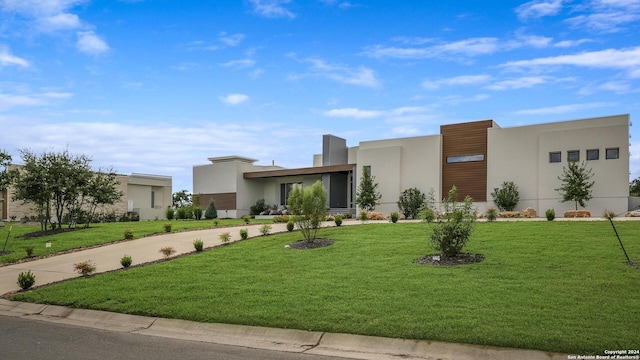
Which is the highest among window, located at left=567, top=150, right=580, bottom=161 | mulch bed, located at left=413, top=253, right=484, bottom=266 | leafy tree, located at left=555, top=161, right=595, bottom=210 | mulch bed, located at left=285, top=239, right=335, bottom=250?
window, located at left=567, top=150, right=580, bottom=161

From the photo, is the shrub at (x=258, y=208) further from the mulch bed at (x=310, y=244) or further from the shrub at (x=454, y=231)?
the shrub at (x=454, y=231)

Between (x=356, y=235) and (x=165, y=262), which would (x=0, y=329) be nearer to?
(x=165, y=262)

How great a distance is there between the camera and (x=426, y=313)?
323 inches

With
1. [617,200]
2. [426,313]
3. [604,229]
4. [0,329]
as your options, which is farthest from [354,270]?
[617,200]

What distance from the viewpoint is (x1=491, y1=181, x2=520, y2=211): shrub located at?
29.2 metres

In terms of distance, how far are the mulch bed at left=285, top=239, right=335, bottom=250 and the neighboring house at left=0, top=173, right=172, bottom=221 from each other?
28.4 metres

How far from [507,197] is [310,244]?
16.8 m

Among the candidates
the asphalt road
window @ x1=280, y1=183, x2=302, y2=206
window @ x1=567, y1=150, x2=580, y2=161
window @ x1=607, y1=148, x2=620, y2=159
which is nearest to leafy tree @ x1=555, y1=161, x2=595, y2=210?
window @ x1=567, y1=150, x2=580, y2=161

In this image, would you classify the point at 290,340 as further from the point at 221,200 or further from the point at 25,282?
the point at 221,200

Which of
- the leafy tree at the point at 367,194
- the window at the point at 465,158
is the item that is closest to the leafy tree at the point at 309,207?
the leafy tree at the point at 367,194

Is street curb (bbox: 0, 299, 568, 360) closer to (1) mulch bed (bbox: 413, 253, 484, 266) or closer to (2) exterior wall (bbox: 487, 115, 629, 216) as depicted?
(1) mulch bed (bbox: 413, 253, 484, 266)

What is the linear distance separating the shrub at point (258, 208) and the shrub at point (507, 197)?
20506mm

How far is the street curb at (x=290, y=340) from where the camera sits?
6.88 metres

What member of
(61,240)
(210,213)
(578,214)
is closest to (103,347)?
(61,240)
